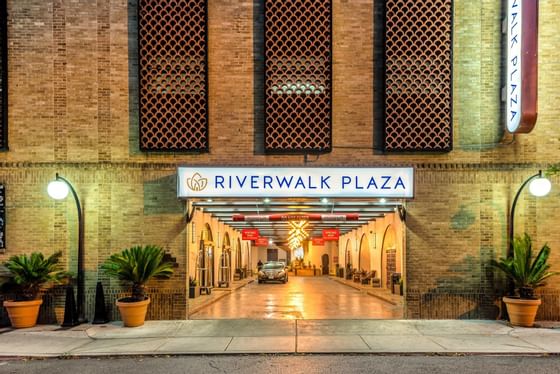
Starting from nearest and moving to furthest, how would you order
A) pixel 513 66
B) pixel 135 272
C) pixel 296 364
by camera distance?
pixel 296 364 < pixel 135 272 < pixel 513 66

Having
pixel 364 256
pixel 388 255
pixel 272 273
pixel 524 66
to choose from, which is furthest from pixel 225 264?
pixel 524 66

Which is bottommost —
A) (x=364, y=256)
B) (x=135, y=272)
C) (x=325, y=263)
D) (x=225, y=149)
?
(x=325, y=263)

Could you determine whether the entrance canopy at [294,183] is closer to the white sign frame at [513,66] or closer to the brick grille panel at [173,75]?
the brick grille panel at [173,75]

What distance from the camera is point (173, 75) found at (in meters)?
14.0

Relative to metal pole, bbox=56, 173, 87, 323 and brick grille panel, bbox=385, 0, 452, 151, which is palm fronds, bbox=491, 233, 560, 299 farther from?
metal pole, bbox=56, 173, 87, 323

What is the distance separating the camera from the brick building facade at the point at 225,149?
1362 cm

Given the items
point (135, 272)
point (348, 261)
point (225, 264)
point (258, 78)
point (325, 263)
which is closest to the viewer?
point (135, 272)

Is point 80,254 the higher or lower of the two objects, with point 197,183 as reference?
lower

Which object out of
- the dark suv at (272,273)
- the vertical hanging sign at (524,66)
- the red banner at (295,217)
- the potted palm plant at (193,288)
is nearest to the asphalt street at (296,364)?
the vertical hanging sign at (524,66)

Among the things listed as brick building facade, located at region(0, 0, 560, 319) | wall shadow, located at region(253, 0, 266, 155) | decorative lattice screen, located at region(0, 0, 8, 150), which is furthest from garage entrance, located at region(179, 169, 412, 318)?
decorative lattice screen, located at region(0, 0, 8, 150)

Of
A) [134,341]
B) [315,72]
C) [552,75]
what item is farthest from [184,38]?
[552,75]

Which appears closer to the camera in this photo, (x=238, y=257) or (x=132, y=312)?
(x=132, y=312)

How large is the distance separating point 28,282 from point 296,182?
696 centimetres

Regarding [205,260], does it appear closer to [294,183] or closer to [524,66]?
[294,183]
